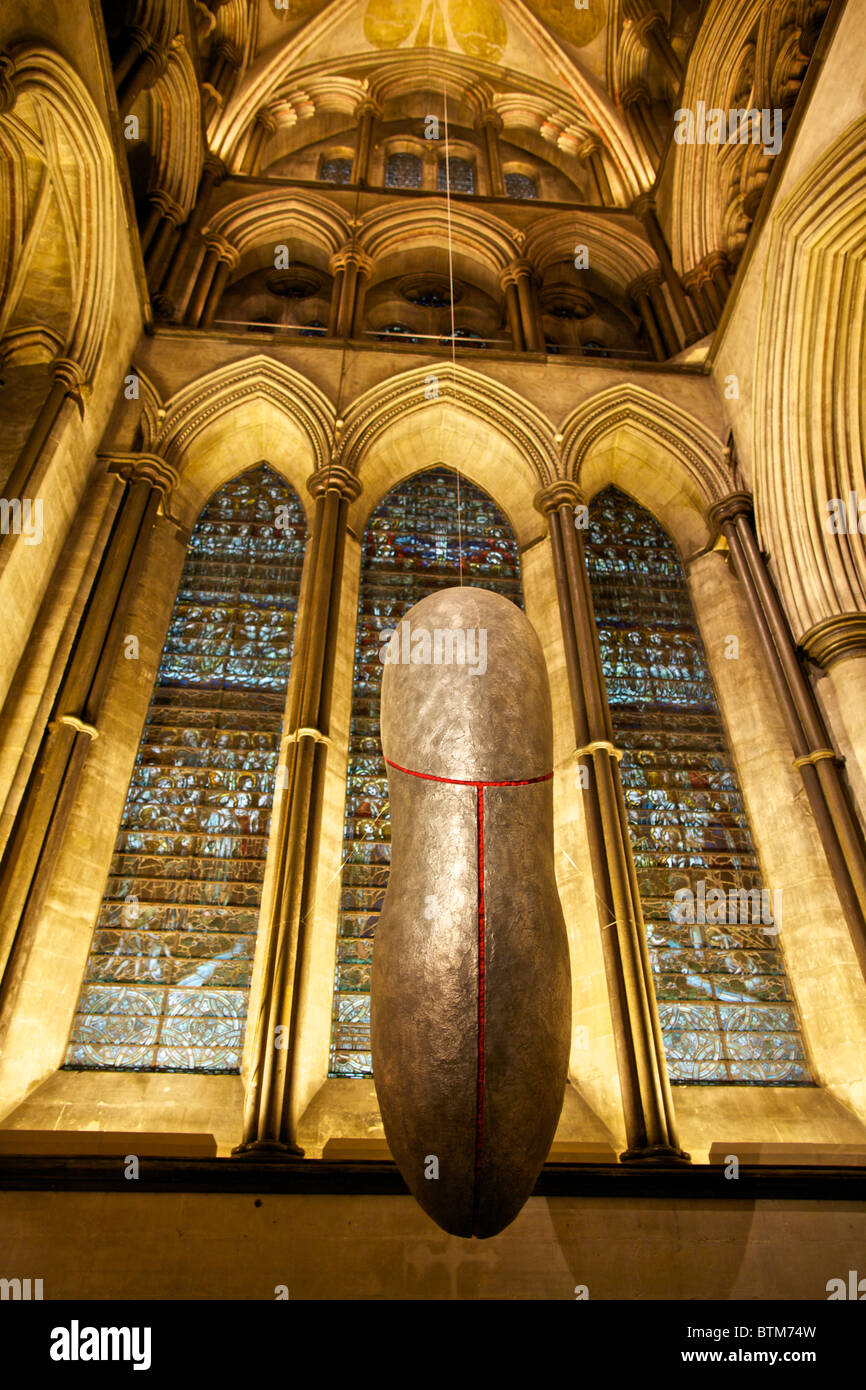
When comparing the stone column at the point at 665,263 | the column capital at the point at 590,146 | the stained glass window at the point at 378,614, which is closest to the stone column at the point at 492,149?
the column capital at the point at 590,146

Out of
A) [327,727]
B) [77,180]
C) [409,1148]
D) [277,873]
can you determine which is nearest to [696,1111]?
[277,873]

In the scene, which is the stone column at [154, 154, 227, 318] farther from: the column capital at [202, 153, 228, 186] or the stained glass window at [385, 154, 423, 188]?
the stained glass window at [385, 154, 423, 188]

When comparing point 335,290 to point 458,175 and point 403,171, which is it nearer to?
point 403,171

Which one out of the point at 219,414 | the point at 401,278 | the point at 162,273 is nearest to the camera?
the point at 219,414

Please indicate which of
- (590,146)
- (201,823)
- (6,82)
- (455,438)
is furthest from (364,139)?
(201,823)

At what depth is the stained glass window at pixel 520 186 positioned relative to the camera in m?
12.9

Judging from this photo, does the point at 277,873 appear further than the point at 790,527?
No

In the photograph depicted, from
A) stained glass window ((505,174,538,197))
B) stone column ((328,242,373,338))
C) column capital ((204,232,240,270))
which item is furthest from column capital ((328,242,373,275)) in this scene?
stained glass window ((505,174,538,197))

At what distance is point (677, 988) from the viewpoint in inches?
240

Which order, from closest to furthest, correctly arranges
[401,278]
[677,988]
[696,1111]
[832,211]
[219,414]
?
[696,1111], [677,988], [832,211], [219,414], [401,278]

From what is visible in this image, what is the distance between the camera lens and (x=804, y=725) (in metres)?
6.59

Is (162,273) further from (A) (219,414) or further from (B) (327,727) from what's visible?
(B) (327,727)

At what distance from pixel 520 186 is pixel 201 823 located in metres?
10.8

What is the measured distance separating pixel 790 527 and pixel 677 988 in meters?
3.80
